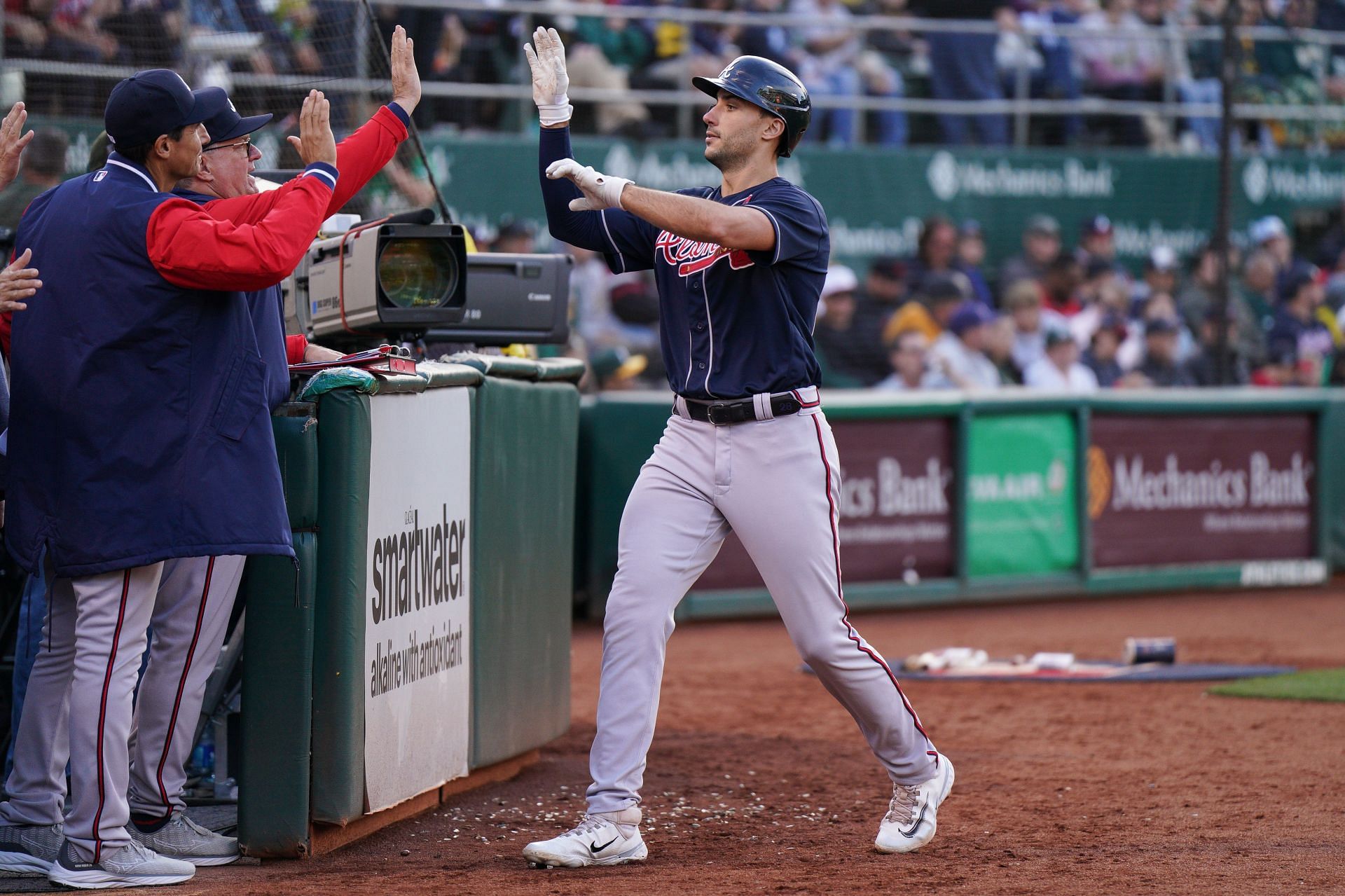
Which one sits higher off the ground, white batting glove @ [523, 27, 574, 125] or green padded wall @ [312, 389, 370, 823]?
white batting glove @ [523, 27, 574, 125]

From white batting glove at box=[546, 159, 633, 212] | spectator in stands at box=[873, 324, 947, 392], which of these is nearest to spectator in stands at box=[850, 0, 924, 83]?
spectator in stands at box=[873, 324, 947, 392]

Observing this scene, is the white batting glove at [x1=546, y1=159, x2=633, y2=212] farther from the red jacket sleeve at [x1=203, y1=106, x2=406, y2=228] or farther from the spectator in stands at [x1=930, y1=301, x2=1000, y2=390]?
the spectator in stands at [x1=930, y1=301, x2=1000, y2=390]

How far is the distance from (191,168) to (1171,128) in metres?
13.3

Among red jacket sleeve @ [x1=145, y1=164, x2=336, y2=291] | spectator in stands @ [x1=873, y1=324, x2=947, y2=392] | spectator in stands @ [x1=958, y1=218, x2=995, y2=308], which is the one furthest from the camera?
spectator in stands @ [x1=958, y1=218, x2=995, y2=308]

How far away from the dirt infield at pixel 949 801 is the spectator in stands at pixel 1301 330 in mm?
5709

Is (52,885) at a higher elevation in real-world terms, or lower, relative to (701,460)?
lower

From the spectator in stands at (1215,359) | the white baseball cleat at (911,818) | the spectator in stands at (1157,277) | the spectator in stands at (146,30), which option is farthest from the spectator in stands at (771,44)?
the white baseball cleat at (911,818)

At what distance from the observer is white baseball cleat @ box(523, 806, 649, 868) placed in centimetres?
446

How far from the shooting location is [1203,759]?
6.30 meters

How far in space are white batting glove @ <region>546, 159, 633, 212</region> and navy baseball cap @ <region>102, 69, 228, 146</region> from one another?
937 millimetres

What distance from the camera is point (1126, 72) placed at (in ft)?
52.1

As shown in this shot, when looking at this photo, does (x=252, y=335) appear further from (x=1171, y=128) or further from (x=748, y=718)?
(x=1171, y=128)

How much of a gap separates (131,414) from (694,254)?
1.54 metres

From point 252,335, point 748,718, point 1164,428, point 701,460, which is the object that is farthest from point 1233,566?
point 252,335
